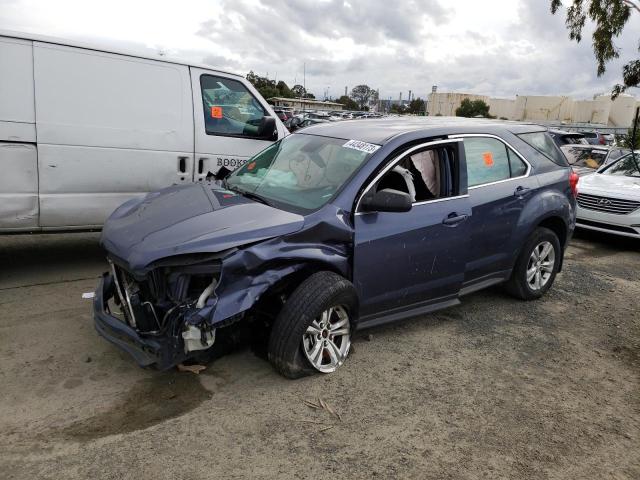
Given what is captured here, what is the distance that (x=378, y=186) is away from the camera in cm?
416

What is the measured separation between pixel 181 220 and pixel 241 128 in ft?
9.39

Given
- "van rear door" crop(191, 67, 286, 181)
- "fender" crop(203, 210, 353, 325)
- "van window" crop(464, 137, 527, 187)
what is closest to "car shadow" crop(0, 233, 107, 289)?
"van rear door" crop(191, 67, 286, 181)

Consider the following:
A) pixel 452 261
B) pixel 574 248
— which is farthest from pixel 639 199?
pixel 452 261

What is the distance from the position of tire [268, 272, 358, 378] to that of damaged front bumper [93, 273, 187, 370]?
614mm

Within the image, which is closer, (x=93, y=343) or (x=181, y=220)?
(x=181, y=220)

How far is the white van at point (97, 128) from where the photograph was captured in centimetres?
489

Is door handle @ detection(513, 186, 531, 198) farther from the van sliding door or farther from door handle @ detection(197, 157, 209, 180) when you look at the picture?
the van sliding door

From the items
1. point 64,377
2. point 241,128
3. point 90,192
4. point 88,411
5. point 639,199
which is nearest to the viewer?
point 88,411

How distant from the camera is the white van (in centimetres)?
489

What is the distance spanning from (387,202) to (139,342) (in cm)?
188

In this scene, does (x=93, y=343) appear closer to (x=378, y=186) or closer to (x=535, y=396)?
(x=378, y=186)

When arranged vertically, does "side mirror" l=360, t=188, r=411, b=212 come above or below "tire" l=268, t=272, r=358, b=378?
above

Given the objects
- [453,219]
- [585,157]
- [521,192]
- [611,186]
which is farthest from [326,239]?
[585,157]

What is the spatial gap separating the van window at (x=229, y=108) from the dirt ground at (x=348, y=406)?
2.34m
